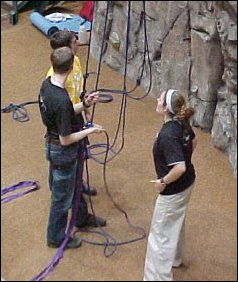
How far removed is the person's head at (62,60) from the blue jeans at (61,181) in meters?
0.36

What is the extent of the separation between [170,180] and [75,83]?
2.57 feet

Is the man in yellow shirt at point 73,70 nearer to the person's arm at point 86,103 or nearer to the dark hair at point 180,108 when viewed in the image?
the person's arm at point 86,103

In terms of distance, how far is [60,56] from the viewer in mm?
2805

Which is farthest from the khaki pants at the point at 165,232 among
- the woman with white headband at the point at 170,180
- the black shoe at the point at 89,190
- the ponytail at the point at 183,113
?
the black shoe at the point at 89,190

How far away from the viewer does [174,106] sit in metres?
2.73

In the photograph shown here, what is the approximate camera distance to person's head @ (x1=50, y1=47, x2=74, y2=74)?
9.19ft

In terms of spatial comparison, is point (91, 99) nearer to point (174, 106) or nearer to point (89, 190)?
point (174, 106)

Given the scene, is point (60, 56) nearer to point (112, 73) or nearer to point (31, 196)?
point (31, 196)

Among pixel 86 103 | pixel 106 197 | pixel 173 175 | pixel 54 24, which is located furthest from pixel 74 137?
pixel 54 24

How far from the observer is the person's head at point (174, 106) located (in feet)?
8.93

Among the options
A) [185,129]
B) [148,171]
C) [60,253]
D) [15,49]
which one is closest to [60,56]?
[15,49]

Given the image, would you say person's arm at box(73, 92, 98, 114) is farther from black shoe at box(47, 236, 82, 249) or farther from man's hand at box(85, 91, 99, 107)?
black shoe at box(47, 236, 82, 249)

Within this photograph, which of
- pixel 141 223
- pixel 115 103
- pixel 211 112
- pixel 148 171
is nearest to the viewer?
pixel 141 223

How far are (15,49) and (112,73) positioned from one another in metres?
1.54
